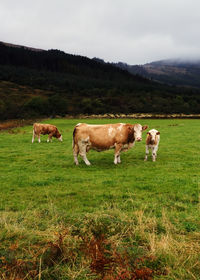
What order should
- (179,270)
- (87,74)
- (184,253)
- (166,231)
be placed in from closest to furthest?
1. (179,270)
2. (184,253)
3. (166,231)
4. (87,74)

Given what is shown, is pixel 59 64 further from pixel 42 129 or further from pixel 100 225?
pixel 100 225

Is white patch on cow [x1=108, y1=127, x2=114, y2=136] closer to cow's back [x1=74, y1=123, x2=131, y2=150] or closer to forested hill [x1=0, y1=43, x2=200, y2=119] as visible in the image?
cow's back [x1=74, y1=123, x2=131, y2=150]

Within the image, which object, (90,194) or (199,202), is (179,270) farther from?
(90,194)

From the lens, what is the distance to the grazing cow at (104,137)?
38.5 feet

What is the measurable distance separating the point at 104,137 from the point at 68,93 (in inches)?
3925

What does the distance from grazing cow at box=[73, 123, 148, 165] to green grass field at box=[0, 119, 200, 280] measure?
1778 millimetres

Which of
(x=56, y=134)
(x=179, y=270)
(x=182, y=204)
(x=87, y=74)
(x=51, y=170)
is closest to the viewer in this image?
(x=179, y=270)

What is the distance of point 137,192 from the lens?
25.3 feet

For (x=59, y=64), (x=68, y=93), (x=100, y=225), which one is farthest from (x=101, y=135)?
(x=59, y=64)

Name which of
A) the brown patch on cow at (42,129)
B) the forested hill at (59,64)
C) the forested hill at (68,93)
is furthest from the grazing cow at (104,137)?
the forested hill at (59,64)

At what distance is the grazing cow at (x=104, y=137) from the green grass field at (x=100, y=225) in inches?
70.0

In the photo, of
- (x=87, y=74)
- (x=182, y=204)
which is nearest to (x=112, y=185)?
(x=182, y=204)

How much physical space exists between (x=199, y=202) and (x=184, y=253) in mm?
3354

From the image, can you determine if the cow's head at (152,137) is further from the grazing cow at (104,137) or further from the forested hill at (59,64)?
the forested hill at (59,64)
